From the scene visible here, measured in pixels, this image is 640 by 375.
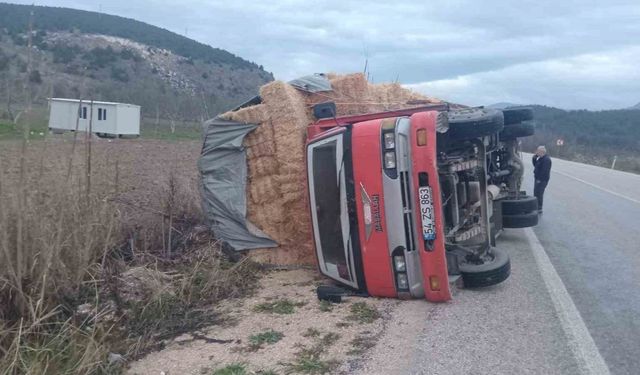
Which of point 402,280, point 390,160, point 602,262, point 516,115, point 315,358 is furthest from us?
point 516,115

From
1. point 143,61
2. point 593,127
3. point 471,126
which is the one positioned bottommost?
point 471,126

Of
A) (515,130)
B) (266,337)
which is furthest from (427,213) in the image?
(515,130)

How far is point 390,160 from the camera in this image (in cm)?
653

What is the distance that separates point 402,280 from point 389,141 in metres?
1.37

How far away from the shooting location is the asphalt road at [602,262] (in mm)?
5781

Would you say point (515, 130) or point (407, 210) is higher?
point (515, 130)

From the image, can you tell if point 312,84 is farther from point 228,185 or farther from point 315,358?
point 315,358

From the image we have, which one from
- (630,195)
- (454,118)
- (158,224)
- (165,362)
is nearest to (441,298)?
(454,118)

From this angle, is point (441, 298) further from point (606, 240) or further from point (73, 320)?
point (606, 240)

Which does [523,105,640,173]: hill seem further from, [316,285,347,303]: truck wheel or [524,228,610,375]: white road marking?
[316,285,347,303]: truck wheel

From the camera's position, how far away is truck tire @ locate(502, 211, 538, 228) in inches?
404

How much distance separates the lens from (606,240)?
35.1ft

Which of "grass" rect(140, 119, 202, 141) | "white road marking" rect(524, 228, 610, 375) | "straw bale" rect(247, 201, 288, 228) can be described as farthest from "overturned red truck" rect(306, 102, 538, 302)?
"grass" rect(140, 119, 202, 141)

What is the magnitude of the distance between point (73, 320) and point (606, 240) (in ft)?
27.4
